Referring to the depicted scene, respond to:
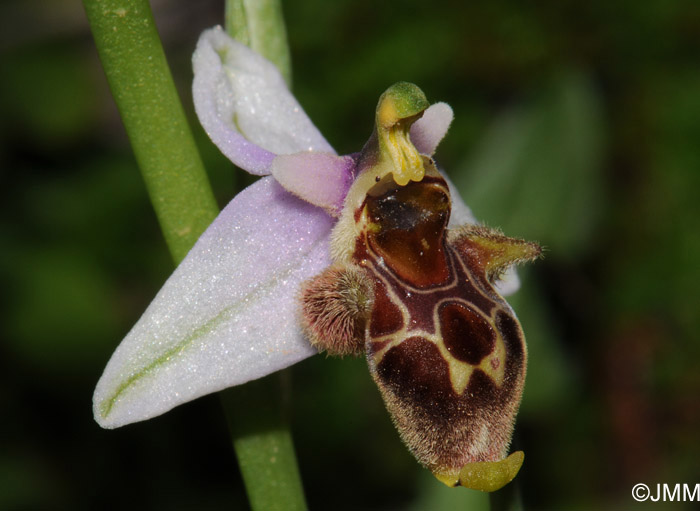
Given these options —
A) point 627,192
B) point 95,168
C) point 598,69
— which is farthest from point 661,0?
point 95,168

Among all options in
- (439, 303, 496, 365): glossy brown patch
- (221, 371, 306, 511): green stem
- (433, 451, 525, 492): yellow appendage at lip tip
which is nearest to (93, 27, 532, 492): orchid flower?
(221, 371, 306, 511): green stem

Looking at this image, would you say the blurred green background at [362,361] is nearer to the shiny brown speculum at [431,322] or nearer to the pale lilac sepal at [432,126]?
the pale lilac sepal at [432,126]

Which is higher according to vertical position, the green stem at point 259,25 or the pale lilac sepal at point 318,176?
the green stem at point 259,25

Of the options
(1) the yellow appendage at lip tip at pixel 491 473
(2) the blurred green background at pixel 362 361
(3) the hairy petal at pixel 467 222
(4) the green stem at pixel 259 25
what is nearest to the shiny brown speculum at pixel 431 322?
(1) the yellow appendage at lip tip at pixel 491 473

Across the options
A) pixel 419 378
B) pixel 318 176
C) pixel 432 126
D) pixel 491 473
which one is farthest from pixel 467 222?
pixel 491 473

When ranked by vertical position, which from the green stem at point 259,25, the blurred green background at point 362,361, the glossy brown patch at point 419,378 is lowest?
the blurred green background at point 362,361

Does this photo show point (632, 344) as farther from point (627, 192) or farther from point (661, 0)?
point (661, 0)

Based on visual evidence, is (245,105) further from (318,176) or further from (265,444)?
(265,444)
